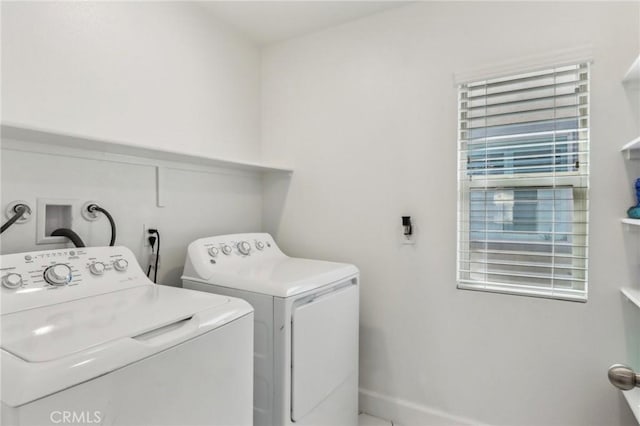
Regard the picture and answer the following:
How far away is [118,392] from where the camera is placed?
0.77m

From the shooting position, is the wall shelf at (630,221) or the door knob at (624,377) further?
the wall shelf at (630,221)

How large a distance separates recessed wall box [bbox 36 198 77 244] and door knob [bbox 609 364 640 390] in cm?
182

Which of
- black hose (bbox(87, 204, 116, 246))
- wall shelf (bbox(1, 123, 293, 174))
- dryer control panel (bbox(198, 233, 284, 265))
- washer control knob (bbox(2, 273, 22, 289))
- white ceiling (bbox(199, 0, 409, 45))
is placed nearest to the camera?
washer control knob (bbox(2, 273, 22, 289))

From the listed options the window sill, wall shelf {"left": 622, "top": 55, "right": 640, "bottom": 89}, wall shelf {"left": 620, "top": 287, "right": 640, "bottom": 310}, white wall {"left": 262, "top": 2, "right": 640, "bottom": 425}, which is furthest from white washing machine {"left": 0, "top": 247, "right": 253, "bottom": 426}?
wall shelf {"left": 622, "top": 55, "right": 640, "bottom": 89}

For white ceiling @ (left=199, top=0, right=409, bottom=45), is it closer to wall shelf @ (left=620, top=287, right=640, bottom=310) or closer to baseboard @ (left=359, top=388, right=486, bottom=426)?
wall shelf @ (left=620, top=287, right=640, bottom=310)

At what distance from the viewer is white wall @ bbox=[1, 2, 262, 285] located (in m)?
1.30

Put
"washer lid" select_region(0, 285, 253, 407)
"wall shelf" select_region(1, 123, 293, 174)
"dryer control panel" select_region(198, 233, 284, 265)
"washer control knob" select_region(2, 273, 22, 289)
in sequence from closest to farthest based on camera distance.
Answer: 1. "washer lid" select_region(0, 285, 253, 407)
2. "washer control knob" select_region(2, 273, 22, 289)
3. "wall shelf" select_region(1, 123, 293, 174)
4. "dryer control panel" select_region(198, 233, 284, 265)

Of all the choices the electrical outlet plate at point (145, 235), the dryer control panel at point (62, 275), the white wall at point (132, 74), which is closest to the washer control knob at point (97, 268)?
the dryer control panel at point (62, 275)

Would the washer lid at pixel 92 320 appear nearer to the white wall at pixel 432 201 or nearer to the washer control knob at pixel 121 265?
the washer control knob at pixel 121 265

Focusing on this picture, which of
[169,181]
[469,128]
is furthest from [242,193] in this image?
[469,128]

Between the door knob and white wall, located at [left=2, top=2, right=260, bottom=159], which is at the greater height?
white wall, located at [left=2, top=2, right=260, bottom=159]

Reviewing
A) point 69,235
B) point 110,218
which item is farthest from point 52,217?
point 110,218

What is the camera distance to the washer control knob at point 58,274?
3.82ft

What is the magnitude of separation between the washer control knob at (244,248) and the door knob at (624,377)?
1.57 meters
